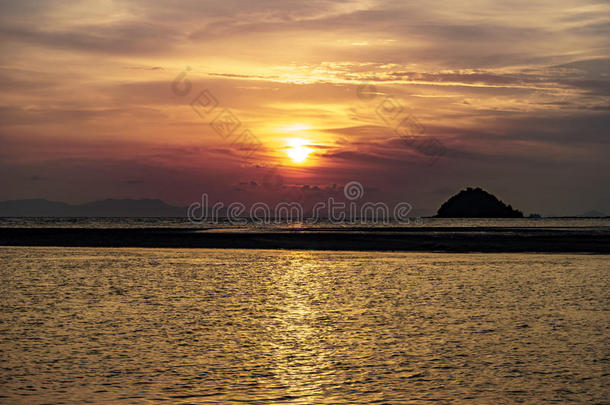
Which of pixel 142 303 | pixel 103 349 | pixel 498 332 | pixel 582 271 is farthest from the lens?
pixel 582 271

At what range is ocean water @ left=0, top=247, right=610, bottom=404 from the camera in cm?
1448

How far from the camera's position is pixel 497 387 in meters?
14.7

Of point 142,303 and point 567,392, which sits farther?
point 142,303

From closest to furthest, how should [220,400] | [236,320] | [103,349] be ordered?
[220,400], [103,349], [236,320]

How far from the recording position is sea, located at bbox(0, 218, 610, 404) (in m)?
14.4

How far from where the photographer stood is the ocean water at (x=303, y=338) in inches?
570

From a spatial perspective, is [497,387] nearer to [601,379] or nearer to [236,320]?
[601,379]

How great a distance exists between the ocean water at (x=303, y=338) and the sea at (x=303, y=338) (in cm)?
7

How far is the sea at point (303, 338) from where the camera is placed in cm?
1444

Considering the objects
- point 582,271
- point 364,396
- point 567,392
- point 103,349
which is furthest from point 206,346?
point 582,271

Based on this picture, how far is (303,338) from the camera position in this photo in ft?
66.5

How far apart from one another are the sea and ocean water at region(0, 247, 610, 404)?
0.07 metres

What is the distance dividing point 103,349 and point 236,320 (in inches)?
239

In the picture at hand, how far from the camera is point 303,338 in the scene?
66.5 ft
